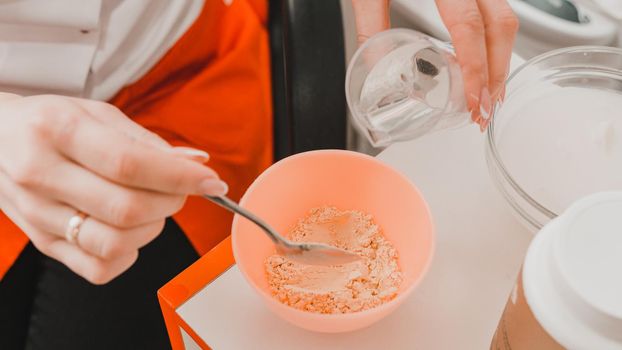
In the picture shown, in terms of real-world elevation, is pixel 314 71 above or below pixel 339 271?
above

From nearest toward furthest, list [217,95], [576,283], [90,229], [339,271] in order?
[576,283] → [90,229] → [339,271] → [217,95]

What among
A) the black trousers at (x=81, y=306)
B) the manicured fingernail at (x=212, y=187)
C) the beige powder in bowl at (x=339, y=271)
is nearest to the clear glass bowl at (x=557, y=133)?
the beige powder in bowl at (x=339, y=271)

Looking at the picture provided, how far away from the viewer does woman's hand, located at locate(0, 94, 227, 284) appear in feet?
1.39

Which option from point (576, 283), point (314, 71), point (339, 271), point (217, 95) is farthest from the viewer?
point (217, 95)

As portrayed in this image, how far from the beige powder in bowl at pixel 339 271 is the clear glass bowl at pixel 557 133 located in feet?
0.45

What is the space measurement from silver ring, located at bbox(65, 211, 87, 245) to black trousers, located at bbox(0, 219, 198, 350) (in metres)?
0.32

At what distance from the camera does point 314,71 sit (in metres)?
0.70

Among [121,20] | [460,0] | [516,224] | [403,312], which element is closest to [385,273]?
[403,312]

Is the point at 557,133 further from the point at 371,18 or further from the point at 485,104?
the point at 371,18

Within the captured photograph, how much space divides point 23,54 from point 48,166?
35 centimetres

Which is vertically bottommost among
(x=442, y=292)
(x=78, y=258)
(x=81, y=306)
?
(x=81, y=306)

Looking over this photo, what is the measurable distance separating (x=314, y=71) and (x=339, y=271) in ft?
0.80

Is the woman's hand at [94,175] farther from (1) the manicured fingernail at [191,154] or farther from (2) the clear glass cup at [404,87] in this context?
(2) the clear glass cup at [404,87]

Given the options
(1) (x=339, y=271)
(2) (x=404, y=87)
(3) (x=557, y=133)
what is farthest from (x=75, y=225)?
(3) (x=557, y=133)
